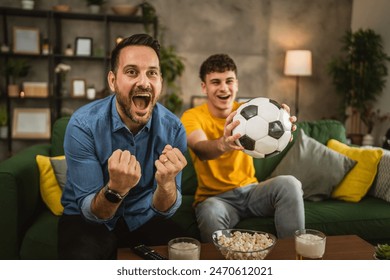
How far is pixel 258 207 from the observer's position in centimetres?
160

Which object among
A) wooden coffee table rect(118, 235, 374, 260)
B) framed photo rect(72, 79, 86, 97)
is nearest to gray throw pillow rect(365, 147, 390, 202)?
wooden coffee table rect(118, 235, 374, 260)

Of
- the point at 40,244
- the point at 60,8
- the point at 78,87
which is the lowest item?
the point at 40,244

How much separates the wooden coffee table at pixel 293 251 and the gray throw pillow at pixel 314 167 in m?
0.69

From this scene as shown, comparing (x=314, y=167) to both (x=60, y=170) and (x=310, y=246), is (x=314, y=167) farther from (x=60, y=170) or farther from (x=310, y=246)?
(x=60, y=170)

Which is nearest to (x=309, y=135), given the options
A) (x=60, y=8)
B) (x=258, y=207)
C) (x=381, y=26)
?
(x=258, y=207)

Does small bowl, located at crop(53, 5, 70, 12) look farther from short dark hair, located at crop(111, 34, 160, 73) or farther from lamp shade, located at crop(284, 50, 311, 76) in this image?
short dark hair, located at crop(111, 34, 160, 73)

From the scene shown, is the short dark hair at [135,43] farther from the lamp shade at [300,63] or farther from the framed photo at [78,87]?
the lamp shade at [300,63]

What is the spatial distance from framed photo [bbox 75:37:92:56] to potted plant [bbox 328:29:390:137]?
2.47 metres

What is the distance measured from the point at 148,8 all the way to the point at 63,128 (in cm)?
232

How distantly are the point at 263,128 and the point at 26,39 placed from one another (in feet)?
10.9

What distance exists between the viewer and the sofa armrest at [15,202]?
1403 mm

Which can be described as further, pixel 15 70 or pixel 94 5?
pixel 94 5

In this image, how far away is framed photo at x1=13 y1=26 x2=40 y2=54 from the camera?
12.2ft

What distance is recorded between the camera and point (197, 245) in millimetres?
938
